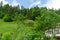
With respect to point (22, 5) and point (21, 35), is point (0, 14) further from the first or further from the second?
point (21, 35)

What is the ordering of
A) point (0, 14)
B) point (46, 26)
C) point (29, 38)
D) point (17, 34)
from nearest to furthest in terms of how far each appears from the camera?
1. point (17, 34)
2. point (29, 38)
3. point (46, 26)
4. point (0, 14)

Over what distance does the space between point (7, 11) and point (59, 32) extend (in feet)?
24.1

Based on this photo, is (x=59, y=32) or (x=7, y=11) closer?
(x=59, y=32)

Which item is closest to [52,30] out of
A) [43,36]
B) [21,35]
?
[43,36]

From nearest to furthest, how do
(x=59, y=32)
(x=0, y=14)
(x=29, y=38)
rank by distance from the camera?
(x=29, y=38), (x=59, y=32), (x=0, y=14)

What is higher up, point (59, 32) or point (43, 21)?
point (43, 21)

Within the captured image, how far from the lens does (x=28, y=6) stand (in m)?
16.2

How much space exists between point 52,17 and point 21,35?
8.12ft

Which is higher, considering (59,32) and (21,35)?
(21,35)

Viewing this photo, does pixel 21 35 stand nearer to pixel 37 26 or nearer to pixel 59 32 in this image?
pixel 37 26

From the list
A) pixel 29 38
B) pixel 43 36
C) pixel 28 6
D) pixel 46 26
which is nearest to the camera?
pixel 29 38

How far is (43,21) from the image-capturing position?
6812mm

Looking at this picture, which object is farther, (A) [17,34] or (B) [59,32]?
(B) [59,32]

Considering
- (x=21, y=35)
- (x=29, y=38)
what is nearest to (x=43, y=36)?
(x=29, y=38)
